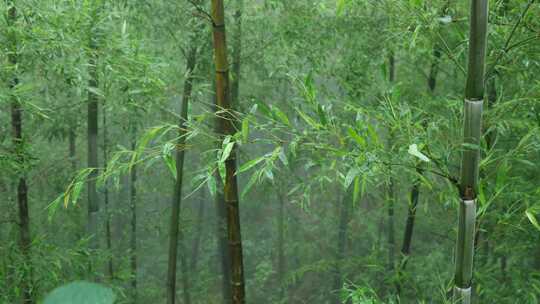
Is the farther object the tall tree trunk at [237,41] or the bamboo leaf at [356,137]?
the tall tree trunk at [237,41]

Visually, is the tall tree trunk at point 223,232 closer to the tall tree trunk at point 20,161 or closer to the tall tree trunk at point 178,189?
the tall tree trunk at point 178,189

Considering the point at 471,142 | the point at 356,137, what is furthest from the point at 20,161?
the point at 471,142

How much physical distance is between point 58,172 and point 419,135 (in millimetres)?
4480

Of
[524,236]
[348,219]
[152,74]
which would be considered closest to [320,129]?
[152,74]

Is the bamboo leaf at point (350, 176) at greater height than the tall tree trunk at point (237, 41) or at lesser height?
lesser

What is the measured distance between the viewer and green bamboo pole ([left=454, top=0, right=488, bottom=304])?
66.0 inches

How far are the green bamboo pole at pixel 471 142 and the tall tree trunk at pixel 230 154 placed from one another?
0.96 meters

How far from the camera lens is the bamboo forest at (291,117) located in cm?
191

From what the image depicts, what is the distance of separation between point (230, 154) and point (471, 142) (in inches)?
41.5

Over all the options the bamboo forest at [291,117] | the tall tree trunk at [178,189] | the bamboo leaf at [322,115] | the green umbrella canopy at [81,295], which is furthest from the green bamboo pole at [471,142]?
the tall tree trunk at [178,189]

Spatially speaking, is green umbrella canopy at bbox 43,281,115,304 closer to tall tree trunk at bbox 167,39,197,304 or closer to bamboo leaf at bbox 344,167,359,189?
bamboo leaf at bbox 344,167,359,189

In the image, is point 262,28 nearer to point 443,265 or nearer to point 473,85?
point 473,85

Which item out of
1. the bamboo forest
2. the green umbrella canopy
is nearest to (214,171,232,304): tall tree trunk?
the bamboo forest

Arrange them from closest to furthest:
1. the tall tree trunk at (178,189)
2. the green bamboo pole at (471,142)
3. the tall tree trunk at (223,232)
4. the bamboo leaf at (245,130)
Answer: the green bamboo pole at (471,142) < the bamboo leaf at (245,130) < the tall tree trunk at (178,189) < the tall tree trunk at (223,232)
